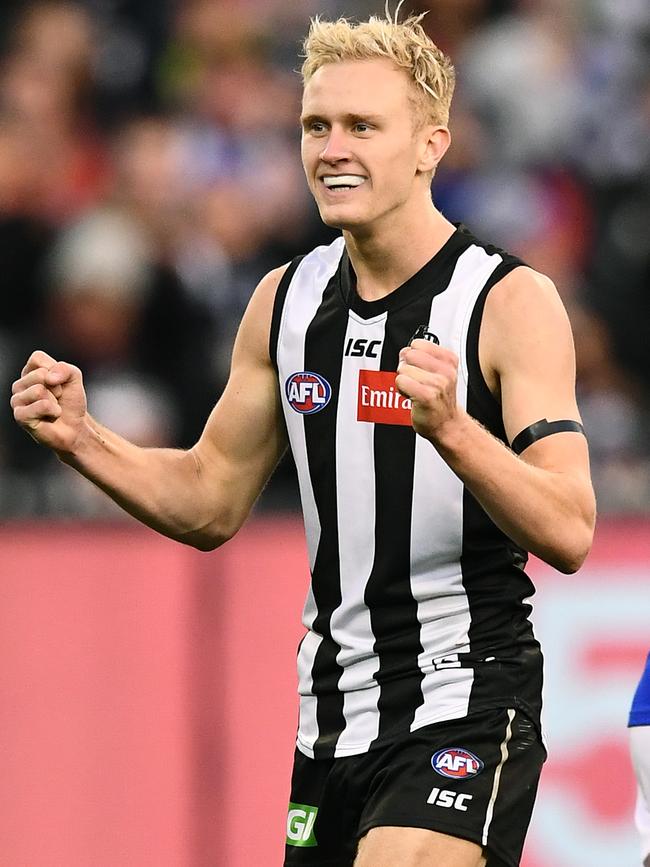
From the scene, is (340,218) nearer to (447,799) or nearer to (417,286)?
(417,286)

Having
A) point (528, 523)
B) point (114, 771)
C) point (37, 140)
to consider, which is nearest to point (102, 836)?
point (114, 771)

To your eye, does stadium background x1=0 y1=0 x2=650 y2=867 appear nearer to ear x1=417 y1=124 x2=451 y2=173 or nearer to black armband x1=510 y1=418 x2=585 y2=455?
ear x1=417 y1=124 x2=451 y2=173

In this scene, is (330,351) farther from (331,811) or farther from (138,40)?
(138,40)

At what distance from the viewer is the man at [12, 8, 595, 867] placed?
382cm

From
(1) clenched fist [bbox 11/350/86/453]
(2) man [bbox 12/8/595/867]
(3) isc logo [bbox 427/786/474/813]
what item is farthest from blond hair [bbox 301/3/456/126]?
(3) isc logo [bbox 427/786/474/813]

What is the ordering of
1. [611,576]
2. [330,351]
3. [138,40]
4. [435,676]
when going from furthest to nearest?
[138,40] < [611,576] < [330,351] < [435,676]

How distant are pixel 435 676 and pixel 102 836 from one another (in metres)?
2.45

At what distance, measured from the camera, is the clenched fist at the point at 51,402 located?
3980mm

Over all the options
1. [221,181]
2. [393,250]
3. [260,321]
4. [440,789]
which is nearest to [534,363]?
[393,250]

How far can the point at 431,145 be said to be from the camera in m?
4.21

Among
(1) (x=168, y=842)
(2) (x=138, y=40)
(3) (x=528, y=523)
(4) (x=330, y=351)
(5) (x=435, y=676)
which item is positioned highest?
(2) (x=138, y=40)

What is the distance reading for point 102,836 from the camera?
19.7 ft

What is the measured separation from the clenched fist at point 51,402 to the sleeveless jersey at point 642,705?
1708 mm

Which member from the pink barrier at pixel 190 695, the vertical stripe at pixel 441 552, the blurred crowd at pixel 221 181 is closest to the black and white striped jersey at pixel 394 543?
the vertical stripe at pixel 441 552
